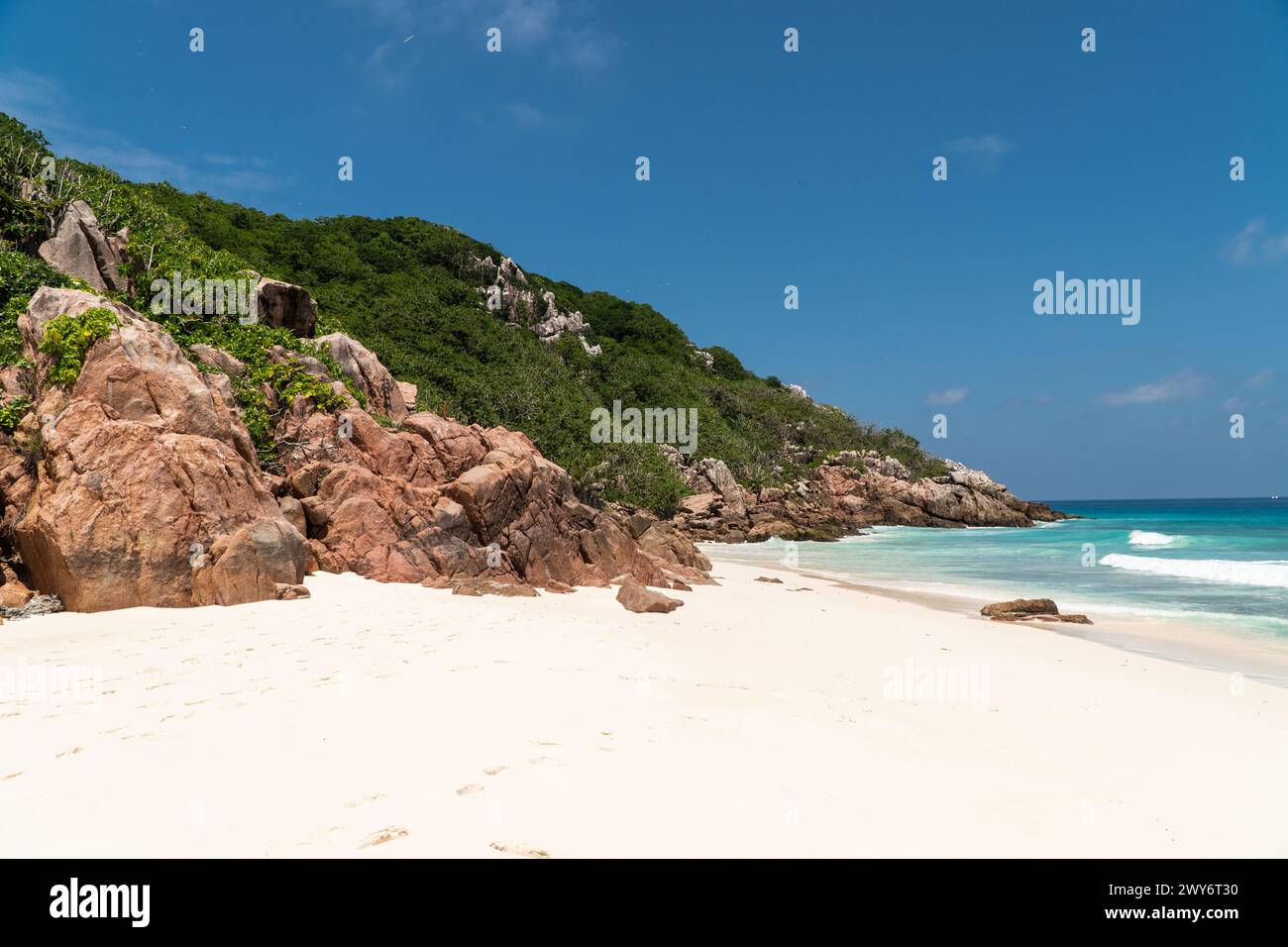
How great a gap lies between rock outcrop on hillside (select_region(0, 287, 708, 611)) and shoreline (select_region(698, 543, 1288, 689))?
10106 mm

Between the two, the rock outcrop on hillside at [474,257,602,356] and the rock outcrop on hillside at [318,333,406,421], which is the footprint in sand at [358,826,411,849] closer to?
the rock outcrop on hillside at [318,333,406,421]

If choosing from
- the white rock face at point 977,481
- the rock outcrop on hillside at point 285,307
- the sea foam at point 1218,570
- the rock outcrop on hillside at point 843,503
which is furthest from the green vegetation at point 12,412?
the white rock face at point 977,481

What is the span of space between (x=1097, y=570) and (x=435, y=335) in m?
50.2

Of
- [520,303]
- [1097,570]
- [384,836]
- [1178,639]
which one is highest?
[520,303]

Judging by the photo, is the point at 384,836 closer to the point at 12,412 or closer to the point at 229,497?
the point at 229,497

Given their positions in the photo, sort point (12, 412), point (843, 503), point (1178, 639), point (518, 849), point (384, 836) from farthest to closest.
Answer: point (843, 503)
point (1178, 639)
point (12, 412)
point (384, 836)
point (518, 849)

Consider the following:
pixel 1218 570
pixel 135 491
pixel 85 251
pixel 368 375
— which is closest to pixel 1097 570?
pixel 1218 570

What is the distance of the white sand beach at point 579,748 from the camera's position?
371 cm

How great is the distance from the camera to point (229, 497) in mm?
11773

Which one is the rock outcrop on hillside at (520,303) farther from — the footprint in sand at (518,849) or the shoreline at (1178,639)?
the footprint in sand at (518,849)

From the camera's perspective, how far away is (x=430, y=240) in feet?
251

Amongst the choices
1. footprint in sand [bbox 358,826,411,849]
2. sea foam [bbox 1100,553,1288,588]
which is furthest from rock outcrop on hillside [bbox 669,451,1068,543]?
footprint in sand [bbox 358,826,411,849]
